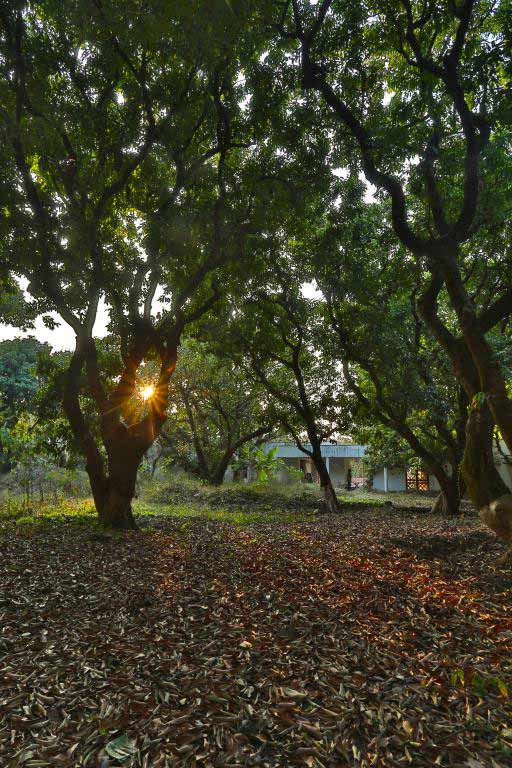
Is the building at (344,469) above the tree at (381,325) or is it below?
below

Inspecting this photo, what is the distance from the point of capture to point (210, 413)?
22.4 metres

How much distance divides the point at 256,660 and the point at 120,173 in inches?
314

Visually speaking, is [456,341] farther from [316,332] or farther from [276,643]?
[316,332]

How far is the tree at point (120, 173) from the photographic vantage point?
21.4 ft

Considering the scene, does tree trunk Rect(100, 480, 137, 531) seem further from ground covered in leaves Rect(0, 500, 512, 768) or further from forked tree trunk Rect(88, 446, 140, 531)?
ground covered in leaves Rect(0, 500, 512, 768)

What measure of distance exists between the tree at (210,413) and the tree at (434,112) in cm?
1333

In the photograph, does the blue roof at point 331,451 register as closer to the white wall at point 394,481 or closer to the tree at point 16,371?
the white wall at point 394,481

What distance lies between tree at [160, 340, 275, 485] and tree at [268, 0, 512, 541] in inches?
525

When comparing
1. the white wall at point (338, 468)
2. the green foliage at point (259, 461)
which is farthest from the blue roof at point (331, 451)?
the green foliage at point (259, 461)

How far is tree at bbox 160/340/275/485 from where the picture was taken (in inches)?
827

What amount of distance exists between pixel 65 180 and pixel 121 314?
2658 mm

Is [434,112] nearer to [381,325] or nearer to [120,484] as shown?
[381,325]

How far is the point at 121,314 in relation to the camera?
9.55 metres

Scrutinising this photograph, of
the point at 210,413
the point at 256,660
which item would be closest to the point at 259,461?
the point at 210,413
